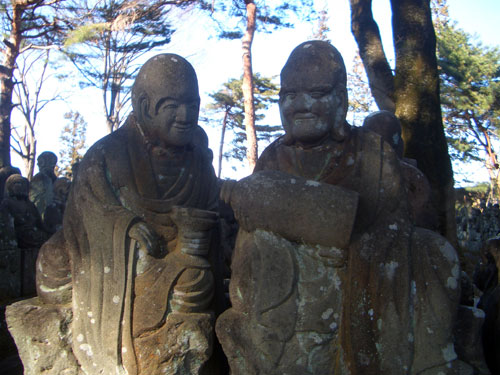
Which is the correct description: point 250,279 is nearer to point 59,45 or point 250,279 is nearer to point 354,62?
point 59,45

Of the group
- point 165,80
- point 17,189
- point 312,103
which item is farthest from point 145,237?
point 17,189

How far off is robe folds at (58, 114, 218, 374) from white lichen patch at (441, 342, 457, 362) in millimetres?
1374

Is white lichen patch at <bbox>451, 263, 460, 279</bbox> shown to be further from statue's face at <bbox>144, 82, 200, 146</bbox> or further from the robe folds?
statue's face at <bbox>144, 82, 200, 146</bbox>

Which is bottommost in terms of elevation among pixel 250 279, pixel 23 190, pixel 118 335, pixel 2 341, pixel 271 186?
pixel 2 341

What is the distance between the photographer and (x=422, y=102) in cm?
709

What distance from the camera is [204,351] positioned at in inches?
101

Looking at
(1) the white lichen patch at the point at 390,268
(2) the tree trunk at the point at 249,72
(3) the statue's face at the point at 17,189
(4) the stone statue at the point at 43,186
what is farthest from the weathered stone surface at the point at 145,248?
(2) the tree trunk at the point at 249,72

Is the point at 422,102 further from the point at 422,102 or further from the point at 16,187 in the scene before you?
the point at 16,187

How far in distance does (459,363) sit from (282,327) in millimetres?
794

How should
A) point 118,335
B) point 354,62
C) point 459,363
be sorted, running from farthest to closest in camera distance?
point 354,62
point 118,335
point 459,363

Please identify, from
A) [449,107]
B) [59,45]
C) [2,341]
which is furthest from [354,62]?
[2,341]

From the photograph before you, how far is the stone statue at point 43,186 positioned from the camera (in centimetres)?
1028

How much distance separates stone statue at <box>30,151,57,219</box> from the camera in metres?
10.3

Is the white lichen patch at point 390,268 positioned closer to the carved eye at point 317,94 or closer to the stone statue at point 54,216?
the carved eye at point 317,94
